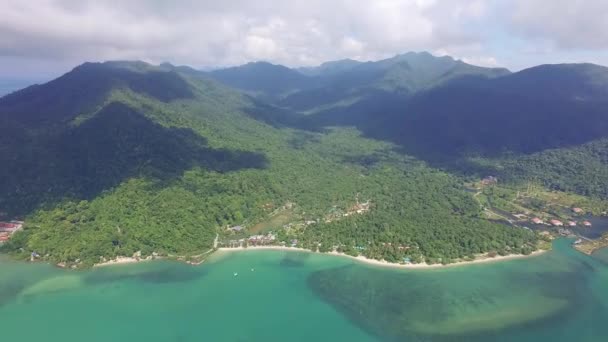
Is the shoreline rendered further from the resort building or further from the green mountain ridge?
the resort building

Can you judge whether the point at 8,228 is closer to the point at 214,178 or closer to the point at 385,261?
the point at 214,178

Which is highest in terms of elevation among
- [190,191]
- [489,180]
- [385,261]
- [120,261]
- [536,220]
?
[190,191]

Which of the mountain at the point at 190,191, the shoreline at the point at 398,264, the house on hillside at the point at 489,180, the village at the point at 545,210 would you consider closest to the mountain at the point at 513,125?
the house on hillside at the point at 489,180

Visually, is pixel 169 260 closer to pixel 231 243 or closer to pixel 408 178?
pixel 231 243

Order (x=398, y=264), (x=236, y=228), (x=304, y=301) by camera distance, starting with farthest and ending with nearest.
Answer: (x=236, y=228)
(x=398, y=264)
(x=304, y=301)

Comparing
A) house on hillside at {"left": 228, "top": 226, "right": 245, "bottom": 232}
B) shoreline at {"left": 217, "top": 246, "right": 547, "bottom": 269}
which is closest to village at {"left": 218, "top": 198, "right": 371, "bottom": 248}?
house on hillside at {"left": 228, "top": 226, "right": 245, "bottom": 232}

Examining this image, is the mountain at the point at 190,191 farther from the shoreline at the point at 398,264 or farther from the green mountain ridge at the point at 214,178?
the shoreline at the point at 398,264

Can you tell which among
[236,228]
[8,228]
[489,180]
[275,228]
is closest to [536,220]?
[489,180]
